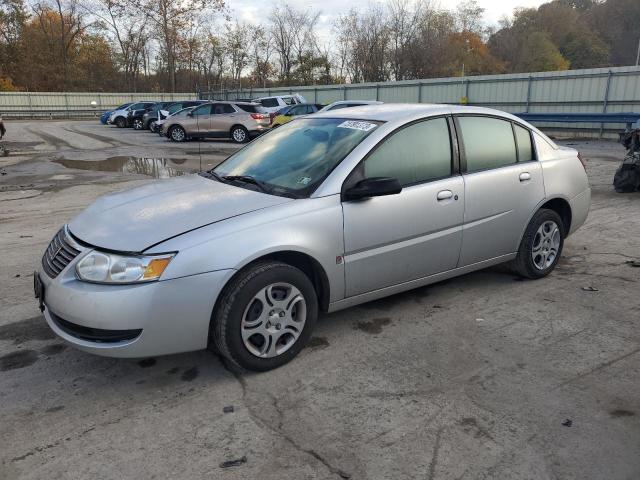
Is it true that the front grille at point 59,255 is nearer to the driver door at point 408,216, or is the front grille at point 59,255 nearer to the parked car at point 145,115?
the driver door at point 408,216

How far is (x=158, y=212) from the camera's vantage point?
3420 mm

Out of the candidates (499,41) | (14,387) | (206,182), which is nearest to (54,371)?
(14,387)

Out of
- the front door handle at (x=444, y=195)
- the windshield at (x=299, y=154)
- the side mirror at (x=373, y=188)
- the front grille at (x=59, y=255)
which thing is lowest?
the front grille at (x=59, y=255)

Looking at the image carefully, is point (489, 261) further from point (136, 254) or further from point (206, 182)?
point (136, 254)

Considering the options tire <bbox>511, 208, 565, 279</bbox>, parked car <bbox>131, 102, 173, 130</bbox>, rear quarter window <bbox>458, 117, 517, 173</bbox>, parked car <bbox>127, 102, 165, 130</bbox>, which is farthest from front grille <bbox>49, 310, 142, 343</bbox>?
parked car <bbox>127, 102, 165, 130</bbox>

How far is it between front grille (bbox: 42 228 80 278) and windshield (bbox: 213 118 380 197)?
131 centimetres

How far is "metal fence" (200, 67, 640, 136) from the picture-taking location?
2177cm

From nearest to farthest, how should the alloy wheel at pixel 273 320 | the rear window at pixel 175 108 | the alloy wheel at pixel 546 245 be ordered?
the alloy wheel at pixel 273 320
the alloy wheel at pixel 546 245
the rear window at pixel 175 108

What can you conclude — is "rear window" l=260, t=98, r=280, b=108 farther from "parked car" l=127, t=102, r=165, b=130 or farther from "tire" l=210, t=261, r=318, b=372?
"tire" l=210, t=261, r=318, b=372

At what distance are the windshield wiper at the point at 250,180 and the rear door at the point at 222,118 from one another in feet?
60.3

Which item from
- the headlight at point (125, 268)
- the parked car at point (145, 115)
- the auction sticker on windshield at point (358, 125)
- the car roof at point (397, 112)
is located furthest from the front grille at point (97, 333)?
the parked car at point (145, 115)

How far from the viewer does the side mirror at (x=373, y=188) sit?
138 inches

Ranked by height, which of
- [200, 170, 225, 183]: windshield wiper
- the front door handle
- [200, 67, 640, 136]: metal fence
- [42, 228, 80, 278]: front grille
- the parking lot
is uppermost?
[200, 67, 640, 136]: metal fence

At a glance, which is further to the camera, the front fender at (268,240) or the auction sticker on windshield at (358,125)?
the auction sticker on windshield at (358,125)
